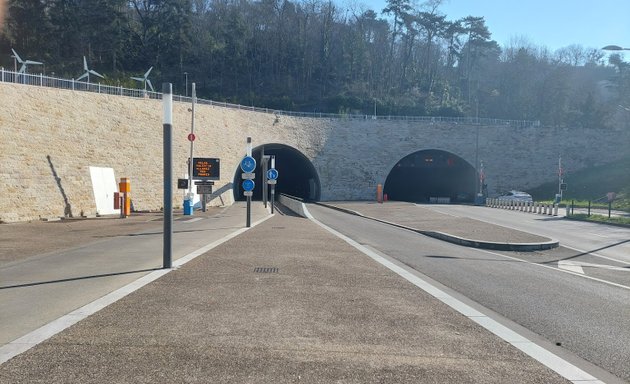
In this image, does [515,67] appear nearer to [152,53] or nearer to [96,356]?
[152,53]

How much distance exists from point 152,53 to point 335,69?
108 ft

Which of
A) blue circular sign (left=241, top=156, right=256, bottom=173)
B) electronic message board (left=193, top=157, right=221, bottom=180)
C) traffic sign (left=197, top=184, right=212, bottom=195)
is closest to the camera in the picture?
blue circular sign (left=241, top=156, right=256, bottom=173)

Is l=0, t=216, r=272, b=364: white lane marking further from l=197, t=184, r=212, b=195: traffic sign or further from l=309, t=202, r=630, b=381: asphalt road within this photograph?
l=197, t=184, r=212, b=195: traffic sign

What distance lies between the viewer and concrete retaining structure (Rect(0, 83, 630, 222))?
→ 2705cm

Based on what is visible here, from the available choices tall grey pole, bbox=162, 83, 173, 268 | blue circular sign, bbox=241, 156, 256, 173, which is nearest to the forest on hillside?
blue circular sign, bbox=241, 156, 256, 173

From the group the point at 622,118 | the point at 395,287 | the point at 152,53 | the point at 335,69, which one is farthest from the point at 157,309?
the point at 622,118

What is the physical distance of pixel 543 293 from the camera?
9742 mm

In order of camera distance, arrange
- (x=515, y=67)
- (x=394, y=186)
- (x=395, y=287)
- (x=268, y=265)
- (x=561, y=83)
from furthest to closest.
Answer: (x=515, y=67) → (x=561, y=83) → (x=394, y=186) → (x=268, y=265) → (x=395, y=287)

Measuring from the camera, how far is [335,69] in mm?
94062

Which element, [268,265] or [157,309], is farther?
[268,265]

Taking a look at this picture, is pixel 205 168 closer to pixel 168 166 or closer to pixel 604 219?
pixel 604 219

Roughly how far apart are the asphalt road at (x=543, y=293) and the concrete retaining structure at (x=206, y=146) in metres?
18.3

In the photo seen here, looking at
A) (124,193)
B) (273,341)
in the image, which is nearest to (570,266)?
(273,341)

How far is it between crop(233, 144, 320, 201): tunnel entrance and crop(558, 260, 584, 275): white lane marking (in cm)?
4291
